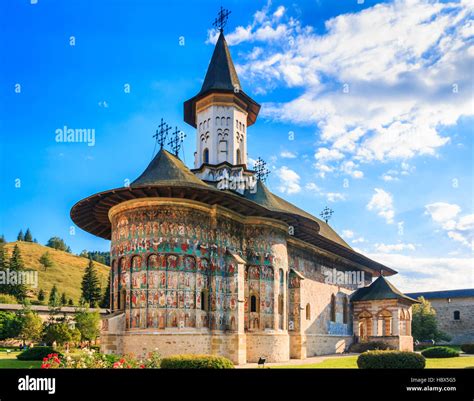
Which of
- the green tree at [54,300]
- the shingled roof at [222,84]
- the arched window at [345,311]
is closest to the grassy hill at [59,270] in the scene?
the green tree at [54,300]

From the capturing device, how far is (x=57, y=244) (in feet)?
494

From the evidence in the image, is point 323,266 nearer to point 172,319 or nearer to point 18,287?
point 172,319

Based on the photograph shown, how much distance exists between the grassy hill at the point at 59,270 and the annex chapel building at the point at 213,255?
72224 mm

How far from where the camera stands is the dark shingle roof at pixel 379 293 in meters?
38.4

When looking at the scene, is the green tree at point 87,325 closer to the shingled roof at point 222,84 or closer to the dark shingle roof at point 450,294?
the shingled roof at point 222,84

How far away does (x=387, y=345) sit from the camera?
35.8 meters

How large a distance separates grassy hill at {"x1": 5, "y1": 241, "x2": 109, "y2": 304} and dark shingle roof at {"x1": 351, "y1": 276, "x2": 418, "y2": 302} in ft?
225

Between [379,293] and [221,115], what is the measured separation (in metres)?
18.6

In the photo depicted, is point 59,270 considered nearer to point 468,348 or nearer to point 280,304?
point 468,348

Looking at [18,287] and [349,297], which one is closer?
[349,297]

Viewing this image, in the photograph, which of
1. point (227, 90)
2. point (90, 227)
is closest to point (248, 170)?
point (227, 90)

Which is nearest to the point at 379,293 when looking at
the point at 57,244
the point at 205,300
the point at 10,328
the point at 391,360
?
the point at 391,360

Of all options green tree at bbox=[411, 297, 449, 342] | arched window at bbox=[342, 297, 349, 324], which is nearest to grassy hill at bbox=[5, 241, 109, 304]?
green tree at bbox=[411, 297, 449, 342]
